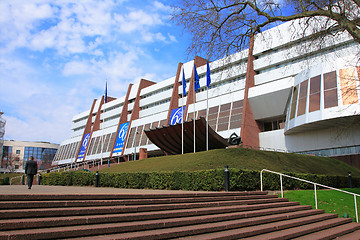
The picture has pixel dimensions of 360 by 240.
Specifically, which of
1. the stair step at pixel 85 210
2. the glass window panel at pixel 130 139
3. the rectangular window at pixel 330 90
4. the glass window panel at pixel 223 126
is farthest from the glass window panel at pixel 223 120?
the stair step at pixel 85 210

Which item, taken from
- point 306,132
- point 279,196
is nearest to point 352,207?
point 279,196

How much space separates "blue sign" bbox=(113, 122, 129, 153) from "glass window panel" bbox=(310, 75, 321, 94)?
108 ft

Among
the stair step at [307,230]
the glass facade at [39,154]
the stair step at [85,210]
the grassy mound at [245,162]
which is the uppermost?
the glass facade at [39,154]

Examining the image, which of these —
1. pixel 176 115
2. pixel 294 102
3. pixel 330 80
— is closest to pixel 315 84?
pixel 330 80

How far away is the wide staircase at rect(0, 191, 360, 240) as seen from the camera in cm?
504

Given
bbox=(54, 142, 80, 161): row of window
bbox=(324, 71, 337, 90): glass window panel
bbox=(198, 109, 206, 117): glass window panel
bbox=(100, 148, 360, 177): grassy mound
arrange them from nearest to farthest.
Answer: bbox=(100, 148, 360, 177): grassy mound < bbox=(324, 71, 337, 90): glass window panel < bbox=(198, 109, 206, 117): glass window panel < bbox=(54, 142, 80, 161): row of window

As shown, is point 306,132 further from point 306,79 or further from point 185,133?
point 185,133

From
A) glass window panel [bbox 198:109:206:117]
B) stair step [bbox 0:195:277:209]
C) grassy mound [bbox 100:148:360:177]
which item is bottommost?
stair step [bbox 0:195:277:209]

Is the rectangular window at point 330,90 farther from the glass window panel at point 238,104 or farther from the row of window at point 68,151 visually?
the row of window at point 68,151

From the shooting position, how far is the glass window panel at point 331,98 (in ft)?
82.7

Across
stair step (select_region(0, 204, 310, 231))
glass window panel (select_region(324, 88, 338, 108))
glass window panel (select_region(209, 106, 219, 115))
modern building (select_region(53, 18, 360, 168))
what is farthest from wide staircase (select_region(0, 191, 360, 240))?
glass window panel (select_region(209, 106, 219, 115))

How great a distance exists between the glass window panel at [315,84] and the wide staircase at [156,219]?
20222 mm

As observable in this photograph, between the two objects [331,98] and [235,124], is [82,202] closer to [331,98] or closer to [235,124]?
[331,98]

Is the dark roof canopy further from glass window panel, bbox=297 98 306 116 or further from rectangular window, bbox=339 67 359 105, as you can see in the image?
rectangular window, bbox=339 67 359 105
